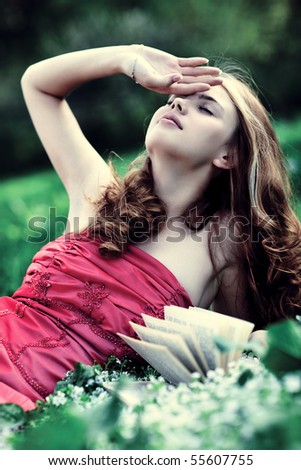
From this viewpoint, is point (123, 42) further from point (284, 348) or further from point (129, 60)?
point (284, 348)

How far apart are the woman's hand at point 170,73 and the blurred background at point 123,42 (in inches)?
164

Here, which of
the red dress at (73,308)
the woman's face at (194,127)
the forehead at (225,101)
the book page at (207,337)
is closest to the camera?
the book page at (207,337)

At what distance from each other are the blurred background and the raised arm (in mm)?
3895

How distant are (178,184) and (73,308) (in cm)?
61

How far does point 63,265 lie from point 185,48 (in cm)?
521

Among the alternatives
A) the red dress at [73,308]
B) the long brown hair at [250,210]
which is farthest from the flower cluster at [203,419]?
the long brown hair at [250,210]

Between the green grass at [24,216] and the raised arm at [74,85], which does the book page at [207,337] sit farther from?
the green grass at [24,216]

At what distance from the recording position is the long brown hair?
7.97ft

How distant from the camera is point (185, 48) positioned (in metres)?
7.00

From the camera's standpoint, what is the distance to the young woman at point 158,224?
2162 mm

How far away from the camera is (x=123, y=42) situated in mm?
7078

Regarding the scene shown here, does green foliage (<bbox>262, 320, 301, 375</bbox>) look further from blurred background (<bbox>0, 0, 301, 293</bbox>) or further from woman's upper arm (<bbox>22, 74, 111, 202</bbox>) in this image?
blurred background (<bbox>0, 0, 301, 293</bbox>)
